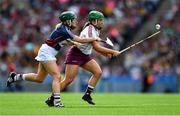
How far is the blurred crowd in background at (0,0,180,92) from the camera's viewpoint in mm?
32969

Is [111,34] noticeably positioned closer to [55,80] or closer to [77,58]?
[77,58]

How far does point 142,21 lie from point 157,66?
349cm

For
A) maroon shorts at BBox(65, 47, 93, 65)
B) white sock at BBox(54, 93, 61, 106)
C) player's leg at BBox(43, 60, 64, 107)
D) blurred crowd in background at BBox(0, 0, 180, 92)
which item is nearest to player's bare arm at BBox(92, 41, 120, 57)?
maroon shorts at BBox(65, 47, 93, 65)

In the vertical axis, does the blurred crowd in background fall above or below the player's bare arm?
above

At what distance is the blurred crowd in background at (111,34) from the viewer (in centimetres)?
3297

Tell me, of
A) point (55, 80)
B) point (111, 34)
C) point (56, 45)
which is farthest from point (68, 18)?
point (111, 34)

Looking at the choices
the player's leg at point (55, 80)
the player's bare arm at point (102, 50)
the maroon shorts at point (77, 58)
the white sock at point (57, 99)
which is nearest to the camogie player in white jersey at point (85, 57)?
the maroon shorts at point (77, 58)

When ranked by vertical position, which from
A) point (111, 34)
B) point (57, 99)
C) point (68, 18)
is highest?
point (111, 34)

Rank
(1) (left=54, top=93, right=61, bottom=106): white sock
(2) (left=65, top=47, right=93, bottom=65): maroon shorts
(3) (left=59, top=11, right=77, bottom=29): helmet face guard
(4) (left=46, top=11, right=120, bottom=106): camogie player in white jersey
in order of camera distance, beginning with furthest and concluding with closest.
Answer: (2) (left=65, top=47, right=93, bottom=65): maroon shorts
(4) (left=46, top=11, right=120, bottom=106): camogie player in white jersey
(3) (left=59, top=11, right=77, bottom=29): helmet face guard
(1) (left=54, top=93, right=61, bottom=106): white sock

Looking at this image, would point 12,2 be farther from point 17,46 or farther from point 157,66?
point 157,66

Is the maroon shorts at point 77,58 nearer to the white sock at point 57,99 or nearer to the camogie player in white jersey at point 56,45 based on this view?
the camogie player in white jersey at point 56,45

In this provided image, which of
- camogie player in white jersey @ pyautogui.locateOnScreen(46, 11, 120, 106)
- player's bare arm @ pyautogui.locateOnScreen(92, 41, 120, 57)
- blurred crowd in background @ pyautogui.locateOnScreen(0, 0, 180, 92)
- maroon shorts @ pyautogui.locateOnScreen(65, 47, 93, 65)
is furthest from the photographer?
blurred crowd in background @ pyautogui.locateOnScreen(0, 0, 180, 92)

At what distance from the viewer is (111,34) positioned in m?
34.4

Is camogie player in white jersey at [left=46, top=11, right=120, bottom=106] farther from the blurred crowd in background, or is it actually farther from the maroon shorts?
the blurred crowd in background
